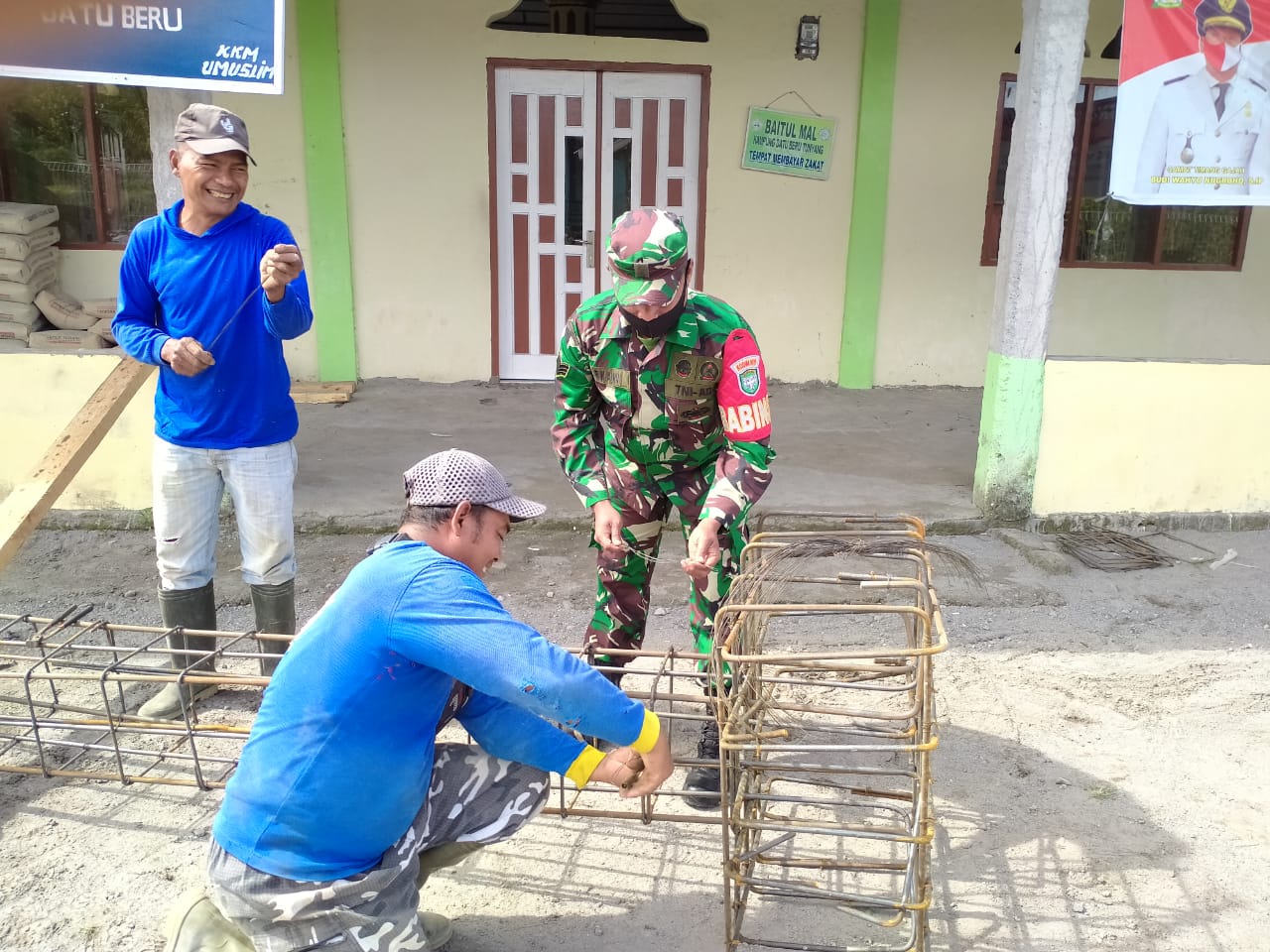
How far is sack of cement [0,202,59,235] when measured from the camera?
22.8 feet

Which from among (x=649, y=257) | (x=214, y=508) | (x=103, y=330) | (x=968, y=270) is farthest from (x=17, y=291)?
(x=968, y=270)

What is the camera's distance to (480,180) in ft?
24.9

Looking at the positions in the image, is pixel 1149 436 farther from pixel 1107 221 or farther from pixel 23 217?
pixel 23 217

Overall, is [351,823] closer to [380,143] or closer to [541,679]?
[541,679]

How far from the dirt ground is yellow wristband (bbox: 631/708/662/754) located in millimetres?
732

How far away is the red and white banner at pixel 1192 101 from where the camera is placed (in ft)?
16.1

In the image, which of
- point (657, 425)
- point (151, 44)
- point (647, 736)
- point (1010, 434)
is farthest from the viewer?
point (1010, 434)

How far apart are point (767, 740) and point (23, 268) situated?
6.31 metres

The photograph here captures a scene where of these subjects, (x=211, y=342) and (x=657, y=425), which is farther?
(x=211, y=342)

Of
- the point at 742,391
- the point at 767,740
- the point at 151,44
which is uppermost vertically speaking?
the point at 151,44

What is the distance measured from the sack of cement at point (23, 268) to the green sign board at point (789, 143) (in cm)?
500

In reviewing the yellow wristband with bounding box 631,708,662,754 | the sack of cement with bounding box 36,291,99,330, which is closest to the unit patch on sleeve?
the yellow wristband with bounding box 631,708,662,754

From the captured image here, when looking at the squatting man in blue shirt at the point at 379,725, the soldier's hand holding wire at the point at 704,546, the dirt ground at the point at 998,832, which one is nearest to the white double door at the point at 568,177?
the dirt ground at the point at 998,832

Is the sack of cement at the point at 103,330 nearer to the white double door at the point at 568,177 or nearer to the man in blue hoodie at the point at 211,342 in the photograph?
the white double door at the point at 568,177
